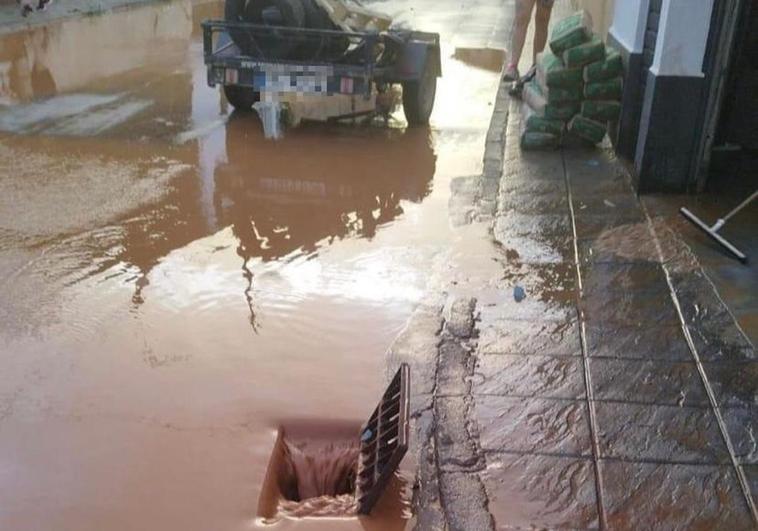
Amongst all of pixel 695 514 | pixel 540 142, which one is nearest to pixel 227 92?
pixel 540 142

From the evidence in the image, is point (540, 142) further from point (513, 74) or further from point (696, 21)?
point (513, 74)

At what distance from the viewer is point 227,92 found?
9.33 m

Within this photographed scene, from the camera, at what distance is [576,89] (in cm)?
784

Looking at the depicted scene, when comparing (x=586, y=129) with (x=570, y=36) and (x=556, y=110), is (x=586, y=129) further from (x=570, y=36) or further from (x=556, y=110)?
(x=570, y=36)

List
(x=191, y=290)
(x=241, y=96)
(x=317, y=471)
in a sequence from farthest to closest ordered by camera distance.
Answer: (x=241, y=96) → (x=191, y=290) → (x=317, y=471)

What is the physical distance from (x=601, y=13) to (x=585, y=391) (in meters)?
9.28

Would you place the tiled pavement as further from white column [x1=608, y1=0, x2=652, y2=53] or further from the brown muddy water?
white column [x1=608, y1=0, x2=652, y2=53]

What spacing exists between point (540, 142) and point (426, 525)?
539 cm

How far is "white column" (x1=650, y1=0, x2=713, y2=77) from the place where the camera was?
6293mm

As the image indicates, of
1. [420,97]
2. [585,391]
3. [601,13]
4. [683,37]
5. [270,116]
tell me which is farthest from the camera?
[601,13]

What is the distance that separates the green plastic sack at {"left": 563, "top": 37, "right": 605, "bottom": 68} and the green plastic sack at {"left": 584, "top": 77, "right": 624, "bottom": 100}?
218 mm

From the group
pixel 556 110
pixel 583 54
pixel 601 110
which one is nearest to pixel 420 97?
pixel 556 110

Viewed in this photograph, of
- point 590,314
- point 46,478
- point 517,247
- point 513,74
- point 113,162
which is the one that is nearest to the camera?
point 46,478

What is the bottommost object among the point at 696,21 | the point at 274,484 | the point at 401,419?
the point at 274,484
